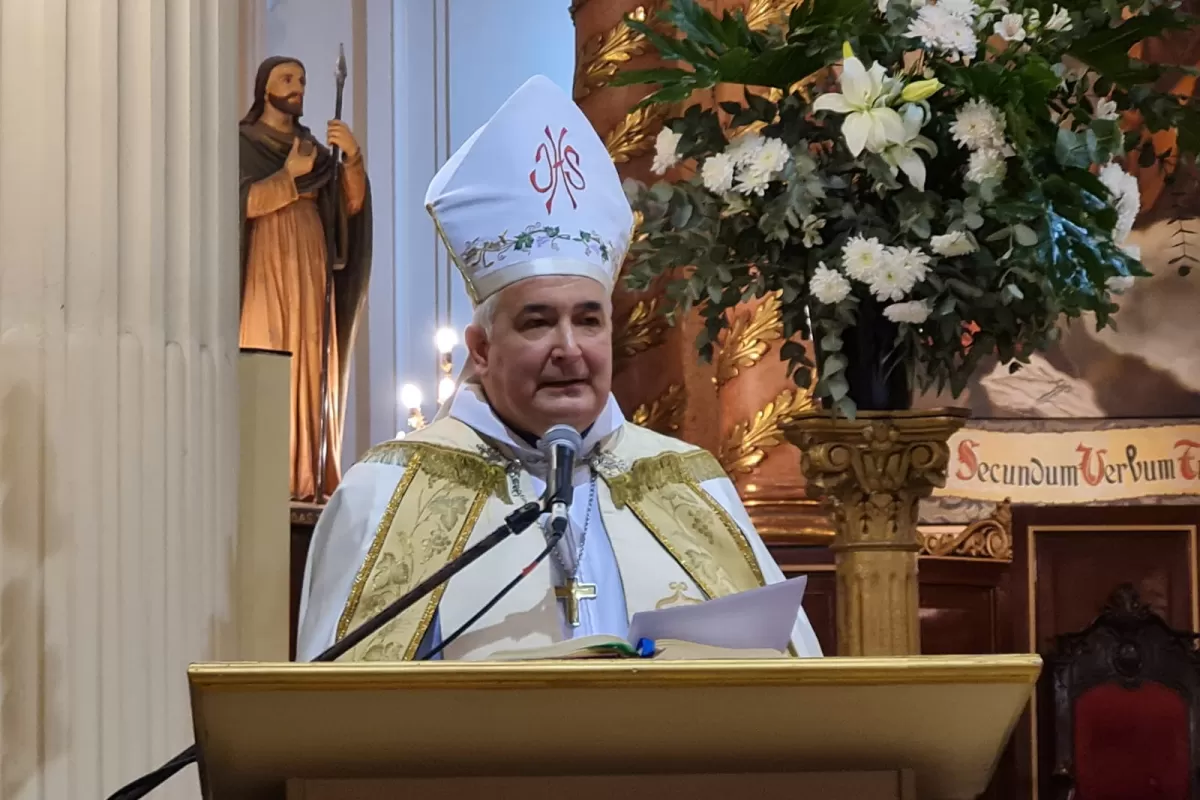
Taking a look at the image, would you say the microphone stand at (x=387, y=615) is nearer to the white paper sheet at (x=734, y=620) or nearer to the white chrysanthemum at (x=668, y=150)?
the white paper sheet at (x=734, y=620)

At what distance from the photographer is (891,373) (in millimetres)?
2797

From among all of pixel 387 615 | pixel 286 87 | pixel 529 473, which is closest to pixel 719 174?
pixel 529 473

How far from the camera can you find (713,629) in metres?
1.71

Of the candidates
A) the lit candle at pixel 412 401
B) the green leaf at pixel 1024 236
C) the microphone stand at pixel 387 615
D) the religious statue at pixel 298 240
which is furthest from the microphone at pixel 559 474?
the lit candle at pixel 412 401

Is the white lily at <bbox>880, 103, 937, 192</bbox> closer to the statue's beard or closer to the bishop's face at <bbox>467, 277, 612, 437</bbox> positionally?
the bishop's face at <bbox>467, 277, 612, 437</bbox>

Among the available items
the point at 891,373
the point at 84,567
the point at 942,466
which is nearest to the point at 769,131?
the point at 891,373

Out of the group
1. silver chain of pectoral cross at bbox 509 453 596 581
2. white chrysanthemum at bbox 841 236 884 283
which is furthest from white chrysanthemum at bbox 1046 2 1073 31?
silver chain of pectoral cross at bbox 509 453 596 581

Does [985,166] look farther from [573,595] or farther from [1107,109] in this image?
[573,595]

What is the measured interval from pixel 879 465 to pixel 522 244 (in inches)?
30.3

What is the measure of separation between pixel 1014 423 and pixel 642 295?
5.94 ft

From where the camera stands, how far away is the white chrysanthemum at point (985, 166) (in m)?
2.61

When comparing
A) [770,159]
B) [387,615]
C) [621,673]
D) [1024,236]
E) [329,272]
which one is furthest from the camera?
[329,272]

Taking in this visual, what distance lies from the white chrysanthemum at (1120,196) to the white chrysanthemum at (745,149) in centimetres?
61

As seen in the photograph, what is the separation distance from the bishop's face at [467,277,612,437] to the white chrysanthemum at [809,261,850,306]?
0.38 metres
